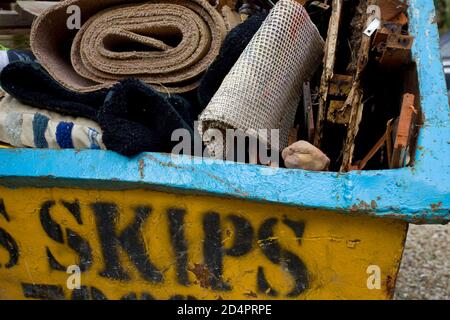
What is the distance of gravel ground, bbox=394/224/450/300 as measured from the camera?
243cm

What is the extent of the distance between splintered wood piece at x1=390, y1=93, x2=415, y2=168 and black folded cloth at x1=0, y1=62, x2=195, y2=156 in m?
0.54

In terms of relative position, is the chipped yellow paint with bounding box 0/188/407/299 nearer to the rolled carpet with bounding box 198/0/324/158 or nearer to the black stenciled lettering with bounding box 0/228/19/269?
the black stenciled lettering with bounding box 0/228/19/269

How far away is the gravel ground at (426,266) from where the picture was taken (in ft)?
7.98

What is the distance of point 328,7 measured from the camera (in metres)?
1.67

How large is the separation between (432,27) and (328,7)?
36 centimetres

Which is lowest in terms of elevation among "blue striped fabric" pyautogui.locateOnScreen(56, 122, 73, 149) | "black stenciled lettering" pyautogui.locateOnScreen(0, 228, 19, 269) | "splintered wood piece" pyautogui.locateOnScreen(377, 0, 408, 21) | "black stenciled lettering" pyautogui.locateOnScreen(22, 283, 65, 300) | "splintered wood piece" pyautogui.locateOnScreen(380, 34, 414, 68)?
"black stenciled lettering" pyautogui.locateOnScreen(22, 283, 65, 300)

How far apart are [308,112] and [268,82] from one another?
Result: 0.16m

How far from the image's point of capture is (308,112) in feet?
4.58

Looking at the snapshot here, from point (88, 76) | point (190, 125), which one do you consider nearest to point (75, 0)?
point (88, 76)

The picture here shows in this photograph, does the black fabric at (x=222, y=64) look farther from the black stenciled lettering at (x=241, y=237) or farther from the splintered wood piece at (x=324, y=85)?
the black stenciled lettering at (x=241, y=237)

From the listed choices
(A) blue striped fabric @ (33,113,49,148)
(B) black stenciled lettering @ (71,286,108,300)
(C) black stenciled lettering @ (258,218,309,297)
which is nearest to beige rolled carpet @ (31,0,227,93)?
(A) blue striped fabric @ (33,113,49,148)

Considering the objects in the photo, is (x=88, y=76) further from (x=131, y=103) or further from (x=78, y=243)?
(x=78, y=243)

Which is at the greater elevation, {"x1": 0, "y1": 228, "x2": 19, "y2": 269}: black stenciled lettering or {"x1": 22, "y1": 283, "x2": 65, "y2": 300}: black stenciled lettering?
{"x1": 0, "y1": 228, "x2": 19, "y2": 269}: black stenciled lettering

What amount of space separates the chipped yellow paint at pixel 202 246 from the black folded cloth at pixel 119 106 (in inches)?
Result: 6.0
